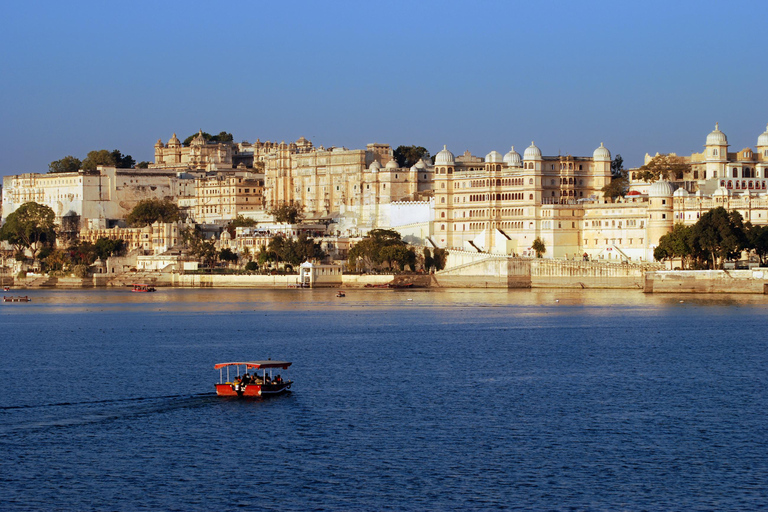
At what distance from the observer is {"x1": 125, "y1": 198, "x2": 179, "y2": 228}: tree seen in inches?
4628

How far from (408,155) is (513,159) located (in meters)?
32.8

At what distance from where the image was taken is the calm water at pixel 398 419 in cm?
2353

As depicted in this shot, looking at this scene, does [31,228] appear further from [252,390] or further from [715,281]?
[252,390]

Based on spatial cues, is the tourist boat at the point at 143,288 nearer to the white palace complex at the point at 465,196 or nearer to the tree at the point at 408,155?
the white palace complex at the point at 465,196

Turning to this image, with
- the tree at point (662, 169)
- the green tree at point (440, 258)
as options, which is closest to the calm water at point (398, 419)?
the green tree at point (440, 258)

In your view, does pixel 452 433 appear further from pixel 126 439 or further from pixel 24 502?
pixel 24 502

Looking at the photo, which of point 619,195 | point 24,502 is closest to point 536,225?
point 619,195

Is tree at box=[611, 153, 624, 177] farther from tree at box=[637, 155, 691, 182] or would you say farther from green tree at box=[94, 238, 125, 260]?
green tree at box=[94, 238, 125, 260]

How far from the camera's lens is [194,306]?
7250cm

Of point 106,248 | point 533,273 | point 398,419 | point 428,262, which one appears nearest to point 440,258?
point 428,262

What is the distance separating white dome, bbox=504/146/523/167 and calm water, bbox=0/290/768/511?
1601 inches

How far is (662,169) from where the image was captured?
96.4m

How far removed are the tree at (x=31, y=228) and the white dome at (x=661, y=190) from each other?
59991mm

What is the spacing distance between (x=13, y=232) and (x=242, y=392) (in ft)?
288
